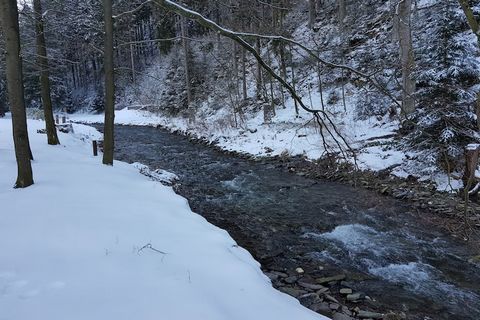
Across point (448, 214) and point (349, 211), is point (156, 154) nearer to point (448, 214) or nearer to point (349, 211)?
point (349, 211)

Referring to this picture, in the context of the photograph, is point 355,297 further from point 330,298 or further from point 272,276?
point 272,276

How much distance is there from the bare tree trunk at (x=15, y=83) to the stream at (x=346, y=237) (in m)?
4.07

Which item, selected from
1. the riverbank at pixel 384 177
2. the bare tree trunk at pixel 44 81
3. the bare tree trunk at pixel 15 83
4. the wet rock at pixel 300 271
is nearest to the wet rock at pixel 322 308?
the wet rock at pixel 300 271

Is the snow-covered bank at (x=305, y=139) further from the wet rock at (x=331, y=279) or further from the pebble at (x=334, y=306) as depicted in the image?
the pebble at (x=334, y=306)

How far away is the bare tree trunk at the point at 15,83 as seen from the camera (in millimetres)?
6562

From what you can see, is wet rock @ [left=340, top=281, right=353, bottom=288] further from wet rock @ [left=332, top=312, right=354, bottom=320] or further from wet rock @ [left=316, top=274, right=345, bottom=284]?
wet rock @ [left=332, top=312, right=354, bottom=320]

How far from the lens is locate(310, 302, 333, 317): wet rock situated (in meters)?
5.00

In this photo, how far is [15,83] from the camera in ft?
22.0

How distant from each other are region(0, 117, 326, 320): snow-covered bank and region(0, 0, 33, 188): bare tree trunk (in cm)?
42

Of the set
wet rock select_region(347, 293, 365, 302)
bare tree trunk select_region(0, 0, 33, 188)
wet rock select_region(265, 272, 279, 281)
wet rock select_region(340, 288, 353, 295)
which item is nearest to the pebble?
wet rock select_region(347, 293, 365, 302)

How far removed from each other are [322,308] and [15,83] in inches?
259

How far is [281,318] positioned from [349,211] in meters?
5.91

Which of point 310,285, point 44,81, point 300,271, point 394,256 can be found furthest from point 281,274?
point 44,81

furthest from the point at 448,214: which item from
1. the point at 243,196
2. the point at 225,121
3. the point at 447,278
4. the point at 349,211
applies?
the point at 225,121
